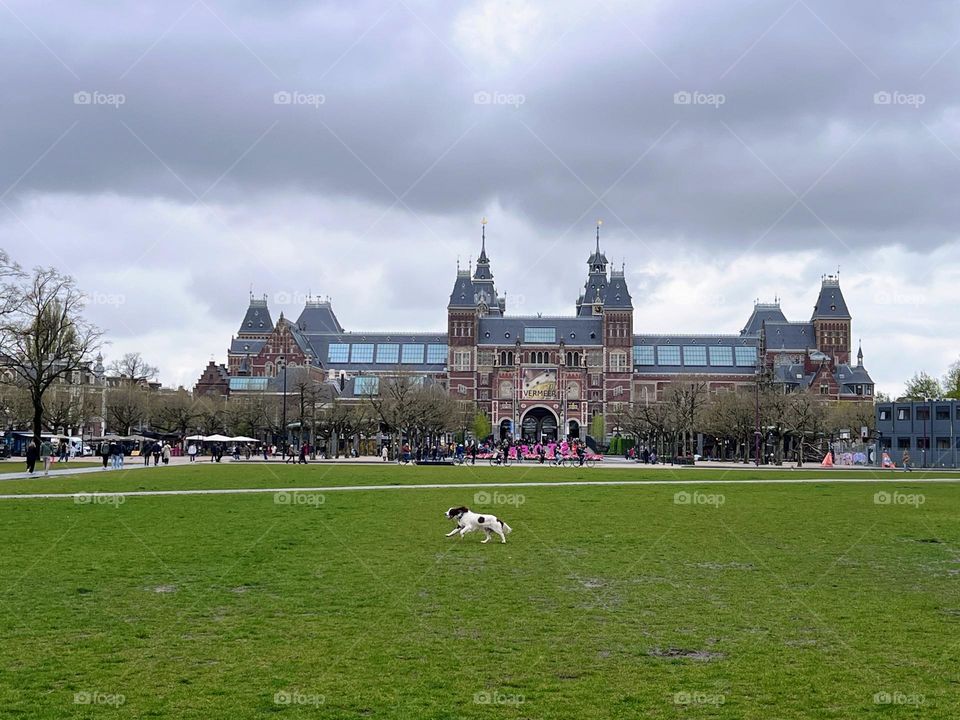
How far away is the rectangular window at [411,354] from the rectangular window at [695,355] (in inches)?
1642

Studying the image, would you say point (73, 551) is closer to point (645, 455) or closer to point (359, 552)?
point (359, 552)

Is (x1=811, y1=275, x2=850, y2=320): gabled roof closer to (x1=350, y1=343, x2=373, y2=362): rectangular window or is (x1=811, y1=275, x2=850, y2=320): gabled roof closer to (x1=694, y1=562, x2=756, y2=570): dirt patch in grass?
(x1=350, y1=343, x2=373, y2=362): rectangular window

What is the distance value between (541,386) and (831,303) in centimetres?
4761

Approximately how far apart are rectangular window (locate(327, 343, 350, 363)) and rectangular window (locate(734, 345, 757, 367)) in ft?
200

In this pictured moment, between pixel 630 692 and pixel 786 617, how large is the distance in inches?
165

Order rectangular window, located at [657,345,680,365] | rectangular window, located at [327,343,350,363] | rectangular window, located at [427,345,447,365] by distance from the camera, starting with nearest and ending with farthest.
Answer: rectangular window, located at [657,345,680,365] → rectangular window, located at [427,345,447,365] → rectangular window, located at [327,343,350,363]

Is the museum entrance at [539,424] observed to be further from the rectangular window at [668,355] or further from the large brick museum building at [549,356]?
the rectangular window at [668,355]

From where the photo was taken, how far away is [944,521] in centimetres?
2581

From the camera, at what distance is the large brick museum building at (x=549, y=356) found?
142m

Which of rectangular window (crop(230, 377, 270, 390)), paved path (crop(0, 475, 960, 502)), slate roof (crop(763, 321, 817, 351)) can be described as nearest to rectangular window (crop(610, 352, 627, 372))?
slate roof (crop(763, 321, 817, 351))

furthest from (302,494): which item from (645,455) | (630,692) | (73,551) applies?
(645,455)

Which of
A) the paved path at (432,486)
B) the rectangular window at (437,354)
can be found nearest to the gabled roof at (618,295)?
the rectangular window at (437,354)

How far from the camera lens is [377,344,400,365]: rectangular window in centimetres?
15400

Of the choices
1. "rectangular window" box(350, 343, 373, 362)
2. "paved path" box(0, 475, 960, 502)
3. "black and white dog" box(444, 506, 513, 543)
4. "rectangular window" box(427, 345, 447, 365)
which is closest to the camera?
"black and white dog" box(444, 506, 513, 543)
